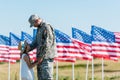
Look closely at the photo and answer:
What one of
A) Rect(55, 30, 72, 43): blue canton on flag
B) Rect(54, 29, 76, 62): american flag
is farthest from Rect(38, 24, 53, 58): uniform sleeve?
Rect(55, 30, 72, 43): blue canton on flag

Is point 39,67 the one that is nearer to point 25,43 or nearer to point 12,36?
point 25,43

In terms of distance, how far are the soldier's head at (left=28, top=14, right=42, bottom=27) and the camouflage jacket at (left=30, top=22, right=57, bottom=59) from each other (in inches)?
4.7

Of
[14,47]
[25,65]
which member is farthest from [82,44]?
[25,65]

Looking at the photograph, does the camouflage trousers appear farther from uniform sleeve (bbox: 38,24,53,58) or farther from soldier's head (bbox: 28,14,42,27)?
soldier's head (bbox: 28,14,42,27)

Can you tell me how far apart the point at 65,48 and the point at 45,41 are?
15795mm

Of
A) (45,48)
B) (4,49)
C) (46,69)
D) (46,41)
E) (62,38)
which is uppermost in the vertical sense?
(62,38)

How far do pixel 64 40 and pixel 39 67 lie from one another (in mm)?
15887

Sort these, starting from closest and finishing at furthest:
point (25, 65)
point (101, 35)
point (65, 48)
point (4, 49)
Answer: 1. point (25, 65)
2. point (101, 35)
3. point (65, 48)
4. point (4, 49)

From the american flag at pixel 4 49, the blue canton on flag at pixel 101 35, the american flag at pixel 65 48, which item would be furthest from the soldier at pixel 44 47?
A: the american flag at pixel 4 49

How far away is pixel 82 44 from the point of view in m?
25.8

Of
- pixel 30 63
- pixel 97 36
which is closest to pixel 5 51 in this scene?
pixel 97 36

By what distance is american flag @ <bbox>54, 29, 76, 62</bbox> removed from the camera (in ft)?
82.7

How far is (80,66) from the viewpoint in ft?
172

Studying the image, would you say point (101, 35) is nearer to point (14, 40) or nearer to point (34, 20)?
point (14, 40)
